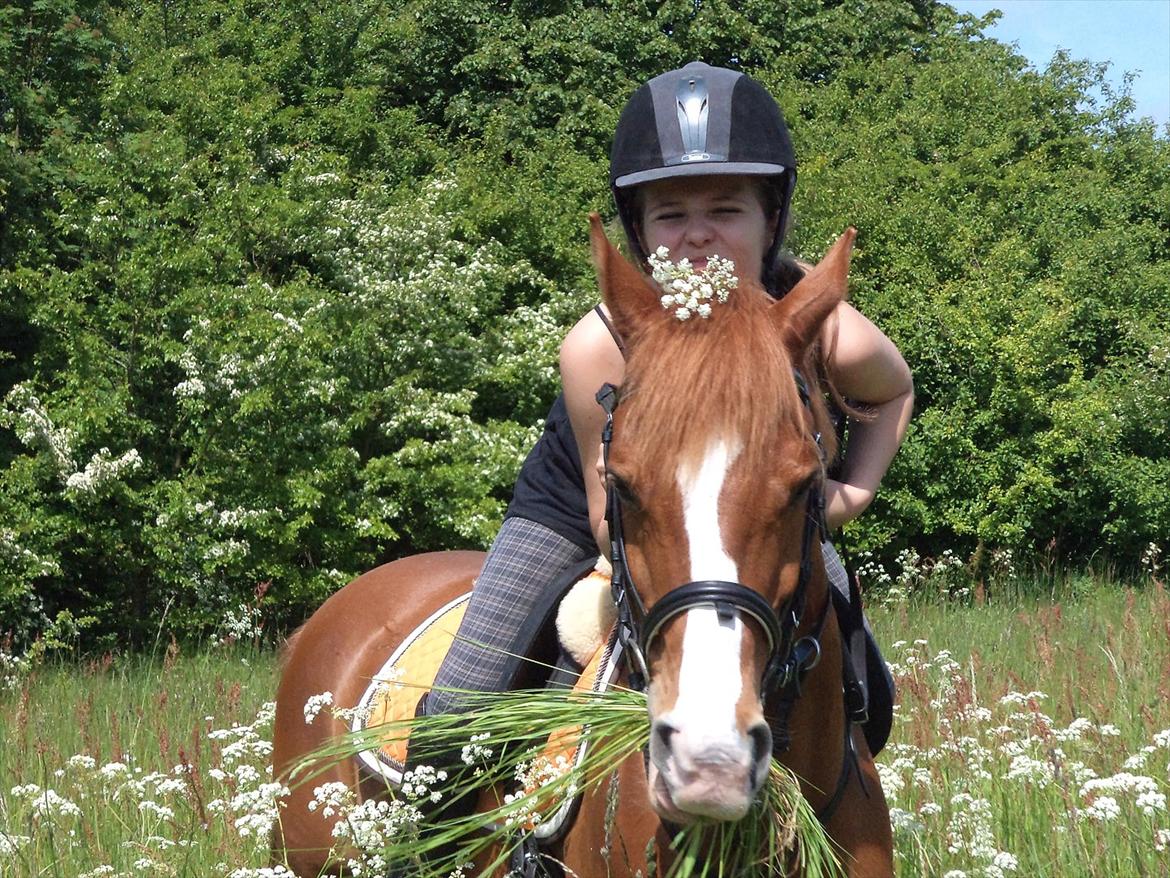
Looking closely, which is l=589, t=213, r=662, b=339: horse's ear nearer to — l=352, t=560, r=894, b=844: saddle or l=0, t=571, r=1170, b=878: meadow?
l=352, t=560, r=894, b=844: saddle

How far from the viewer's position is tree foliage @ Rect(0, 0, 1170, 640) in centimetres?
1299

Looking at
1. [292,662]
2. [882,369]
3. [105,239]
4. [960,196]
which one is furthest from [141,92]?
[882,369]

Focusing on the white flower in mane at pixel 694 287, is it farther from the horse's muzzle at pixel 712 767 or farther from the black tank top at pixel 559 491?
the black tank top at pixel 559 491

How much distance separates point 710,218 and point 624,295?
668mm

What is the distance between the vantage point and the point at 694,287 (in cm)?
259

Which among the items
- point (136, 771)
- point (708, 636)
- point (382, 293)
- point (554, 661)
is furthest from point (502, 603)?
point (382, 293)

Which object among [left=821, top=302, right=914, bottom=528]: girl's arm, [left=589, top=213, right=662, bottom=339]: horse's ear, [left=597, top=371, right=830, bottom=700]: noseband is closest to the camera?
[left=597, top=371, right=830, bottom=700]: noseband

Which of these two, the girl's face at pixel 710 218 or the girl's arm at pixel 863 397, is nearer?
the girl's arm at pixel 863 397

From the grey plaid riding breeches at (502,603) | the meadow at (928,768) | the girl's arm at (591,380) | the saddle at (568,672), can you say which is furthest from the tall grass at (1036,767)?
the girl's arm at (591,380)

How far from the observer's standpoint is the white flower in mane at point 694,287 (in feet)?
8.34

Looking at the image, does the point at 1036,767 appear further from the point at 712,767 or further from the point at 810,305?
the point at 712,767

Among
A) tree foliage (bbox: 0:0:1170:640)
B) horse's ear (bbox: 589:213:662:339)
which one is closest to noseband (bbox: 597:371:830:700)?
horse's ear (bbox: 589:213:662:339)

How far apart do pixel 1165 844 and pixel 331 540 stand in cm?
1018

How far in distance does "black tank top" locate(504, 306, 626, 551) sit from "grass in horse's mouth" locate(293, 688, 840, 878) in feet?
2.30
